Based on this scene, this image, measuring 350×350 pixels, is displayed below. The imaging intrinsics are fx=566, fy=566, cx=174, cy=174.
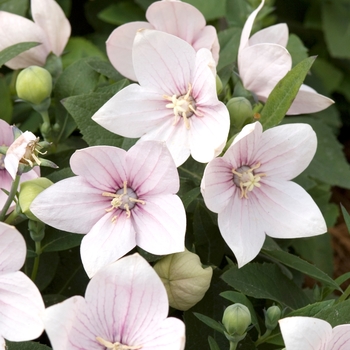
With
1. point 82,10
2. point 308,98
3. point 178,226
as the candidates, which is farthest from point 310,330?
point 82,10

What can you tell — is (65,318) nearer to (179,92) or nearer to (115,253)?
(115,253)

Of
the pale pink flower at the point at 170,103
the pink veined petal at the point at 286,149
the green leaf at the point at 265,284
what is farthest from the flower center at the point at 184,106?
the green leaf at the point at 265,284

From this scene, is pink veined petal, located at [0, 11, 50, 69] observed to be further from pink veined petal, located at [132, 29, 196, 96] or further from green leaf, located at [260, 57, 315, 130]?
green leaf, located at [260, 57, 315, 130]

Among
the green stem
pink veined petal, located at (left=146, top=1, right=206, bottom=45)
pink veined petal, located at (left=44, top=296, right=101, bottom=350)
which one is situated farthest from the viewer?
pink veined petal, located at (left=146, top=1, right=206, bottom=45)

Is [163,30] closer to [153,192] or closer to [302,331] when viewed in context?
[153,192]

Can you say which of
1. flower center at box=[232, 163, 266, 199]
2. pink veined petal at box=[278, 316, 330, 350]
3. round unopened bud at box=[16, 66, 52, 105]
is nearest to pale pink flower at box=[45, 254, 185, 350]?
pink veined petal at box=[278, 316, 330, 350]

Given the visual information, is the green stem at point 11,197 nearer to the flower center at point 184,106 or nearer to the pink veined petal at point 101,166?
the pink veined petal at point 101,166

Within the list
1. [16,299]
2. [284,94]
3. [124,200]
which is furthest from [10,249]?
[284,94]
